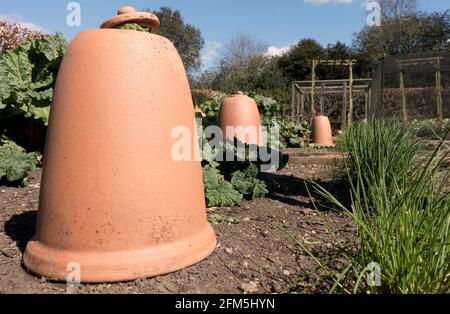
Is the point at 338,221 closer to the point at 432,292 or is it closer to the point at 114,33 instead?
the point at 432,292

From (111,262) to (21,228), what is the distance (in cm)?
96

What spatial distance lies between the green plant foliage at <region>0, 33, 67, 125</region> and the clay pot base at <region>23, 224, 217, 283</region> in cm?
236

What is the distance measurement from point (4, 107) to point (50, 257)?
2559mm

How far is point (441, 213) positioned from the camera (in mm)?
1411

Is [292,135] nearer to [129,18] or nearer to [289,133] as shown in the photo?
[289,133]

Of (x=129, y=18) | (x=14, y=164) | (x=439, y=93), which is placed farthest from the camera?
(x=439, y=93)

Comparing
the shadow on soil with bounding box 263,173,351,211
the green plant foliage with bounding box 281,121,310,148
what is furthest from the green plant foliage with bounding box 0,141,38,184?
the green plant foliage with bounding box 281,121,310,148

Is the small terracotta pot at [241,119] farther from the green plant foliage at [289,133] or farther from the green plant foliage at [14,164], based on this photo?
the green plant foliage at [14,164]

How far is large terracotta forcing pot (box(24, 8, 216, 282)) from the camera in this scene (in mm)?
1654

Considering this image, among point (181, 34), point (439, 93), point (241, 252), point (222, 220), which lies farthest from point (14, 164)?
point (181, 34)

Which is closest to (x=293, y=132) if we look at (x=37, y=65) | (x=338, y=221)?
(x=37, y=65)

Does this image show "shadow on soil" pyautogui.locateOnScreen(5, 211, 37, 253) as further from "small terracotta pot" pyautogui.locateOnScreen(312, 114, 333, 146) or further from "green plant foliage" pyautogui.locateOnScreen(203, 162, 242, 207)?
"small terracotta pot" pyautogui.locateOnScreen(312, 114, 333, 146)

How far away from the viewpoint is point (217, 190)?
9.51 ft

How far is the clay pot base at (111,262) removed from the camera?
5.29ft
